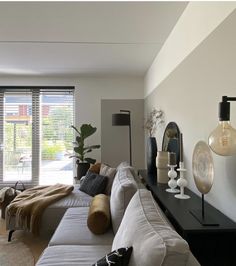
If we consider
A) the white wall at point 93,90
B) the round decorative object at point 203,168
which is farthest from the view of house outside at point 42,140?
the round decorative object at point 203,168

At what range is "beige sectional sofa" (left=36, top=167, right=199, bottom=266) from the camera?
962 mm

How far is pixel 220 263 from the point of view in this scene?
58.9 inches

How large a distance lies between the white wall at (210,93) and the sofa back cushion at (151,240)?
1.82ft

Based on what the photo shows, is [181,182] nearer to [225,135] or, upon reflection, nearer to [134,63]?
[225,135]

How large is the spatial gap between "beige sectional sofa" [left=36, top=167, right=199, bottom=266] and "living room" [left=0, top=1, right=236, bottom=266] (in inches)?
24.5

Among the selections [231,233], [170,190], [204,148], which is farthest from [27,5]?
[231,233]

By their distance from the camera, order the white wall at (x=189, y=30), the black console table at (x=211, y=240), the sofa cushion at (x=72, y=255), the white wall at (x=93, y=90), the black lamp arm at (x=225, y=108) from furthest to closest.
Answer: the white wall at (x=93, y=90), the white wall at (x=189, y=30), the sofa cushion at (x=72, y=255), the black console table at (x=211, y=240), the black lamp arm at (x=225, y=108)

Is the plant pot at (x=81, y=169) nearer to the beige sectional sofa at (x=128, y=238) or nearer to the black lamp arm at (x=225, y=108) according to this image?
the beige sectional sofa at (x=128, y=238)

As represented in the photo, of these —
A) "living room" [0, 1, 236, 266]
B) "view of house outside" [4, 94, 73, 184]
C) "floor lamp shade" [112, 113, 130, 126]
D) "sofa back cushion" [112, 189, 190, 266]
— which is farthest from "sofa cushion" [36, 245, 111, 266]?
"view of house outside" [4, 94, 73, 184]

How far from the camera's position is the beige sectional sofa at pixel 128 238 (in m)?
0.96

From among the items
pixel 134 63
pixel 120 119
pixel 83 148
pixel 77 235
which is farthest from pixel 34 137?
pixel 77 235

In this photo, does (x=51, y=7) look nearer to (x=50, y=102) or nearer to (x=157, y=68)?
(x=157, y=68)

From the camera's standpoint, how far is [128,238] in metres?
1.24

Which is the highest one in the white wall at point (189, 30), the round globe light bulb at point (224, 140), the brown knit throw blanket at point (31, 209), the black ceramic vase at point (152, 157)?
the white wall at point (189, 30)
